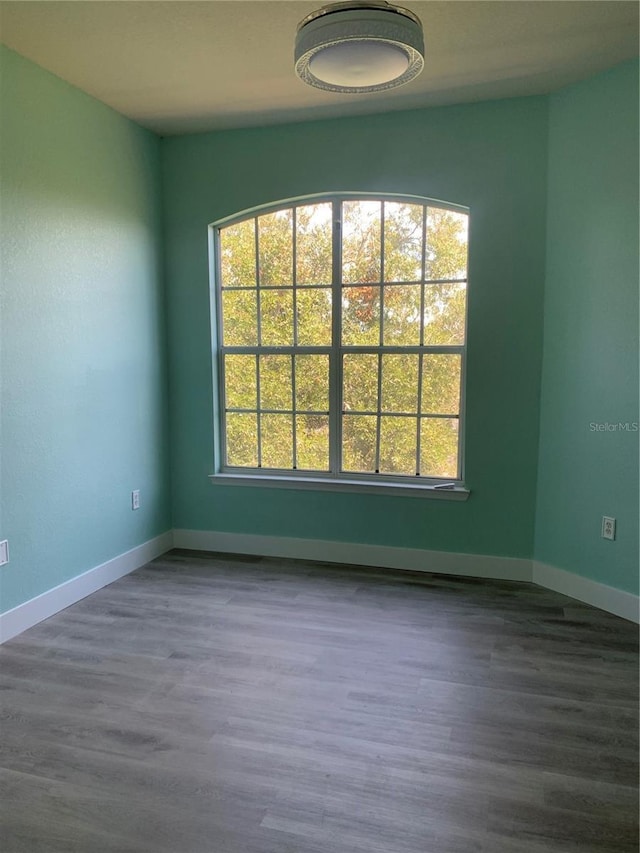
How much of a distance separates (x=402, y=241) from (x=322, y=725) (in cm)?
269

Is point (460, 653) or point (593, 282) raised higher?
point (593, 282)

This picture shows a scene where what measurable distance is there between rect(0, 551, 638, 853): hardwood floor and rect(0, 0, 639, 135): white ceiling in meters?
2.70

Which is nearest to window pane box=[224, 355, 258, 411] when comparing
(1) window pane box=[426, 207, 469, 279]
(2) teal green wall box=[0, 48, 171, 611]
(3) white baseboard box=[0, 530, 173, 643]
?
(2) teal green wall box=[0, 48, 171, 611]

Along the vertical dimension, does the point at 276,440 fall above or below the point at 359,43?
below

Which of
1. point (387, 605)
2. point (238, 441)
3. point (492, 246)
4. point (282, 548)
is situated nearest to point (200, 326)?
point (238, 441)

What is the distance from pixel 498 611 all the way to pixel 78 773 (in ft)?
6.81

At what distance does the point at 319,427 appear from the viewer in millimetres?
3793

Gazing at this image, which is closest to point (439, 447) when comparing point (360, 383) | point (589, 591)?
point (360, 383)

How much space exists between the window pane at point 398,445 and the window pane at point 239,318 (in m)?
1.07

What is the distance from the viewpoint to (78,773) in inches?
73.2

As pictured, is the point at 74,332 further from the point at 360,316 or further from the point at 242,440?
the point at 360,316

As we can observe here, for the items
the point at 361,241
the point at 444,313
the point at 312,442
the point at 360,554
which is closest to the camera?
the point at 444,313

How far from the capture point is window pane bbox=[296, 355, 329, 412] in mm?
3746

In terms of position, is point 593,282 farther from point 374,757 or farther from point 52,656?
point 52,656
